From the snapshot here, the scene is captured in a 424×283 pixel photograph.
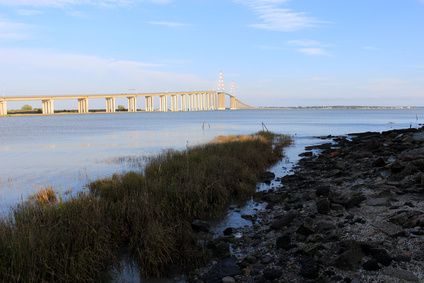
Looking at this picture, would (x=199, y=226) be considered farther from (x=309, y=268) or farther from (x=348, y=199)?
(x=348, y=199)

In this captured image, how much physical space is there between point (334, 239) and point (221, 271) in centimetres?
257

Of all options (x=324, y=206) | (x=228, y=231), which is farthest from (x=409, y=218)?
(x=228, y=231)

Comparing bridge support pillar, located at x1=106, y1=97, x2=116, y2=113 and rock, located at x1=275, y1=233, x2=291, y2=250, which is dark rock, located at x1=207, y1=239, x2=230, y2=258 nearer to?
rock, located at x1=275, y1=233, x2=291, y2=250

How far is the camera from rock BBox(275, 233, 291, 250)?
8404 millimetres

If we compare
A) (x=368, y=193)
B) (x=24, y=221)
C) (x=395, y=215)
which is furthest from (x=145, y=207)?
(x=368, y=193)

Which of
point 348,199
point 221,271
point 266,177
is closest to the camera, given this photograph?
point 221,271

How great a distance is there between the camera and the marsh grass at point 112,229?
21.6 ft

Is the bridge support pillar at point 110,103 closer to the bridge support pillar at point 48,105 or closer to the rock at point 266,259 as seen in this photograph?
the bridge support pillar at point 48,105

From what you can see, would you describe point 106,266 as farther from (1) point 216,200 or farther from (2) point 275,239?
(1) point 216,200

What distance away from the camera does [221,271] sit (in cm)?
742

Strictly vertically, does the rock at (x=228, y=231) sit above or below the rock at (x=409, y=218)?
below

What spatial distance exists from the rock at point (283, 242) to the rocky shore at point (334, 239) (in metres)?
0.02

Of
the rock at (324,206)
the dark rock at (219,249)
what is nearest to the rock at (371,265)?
the dark rock at (219,249)

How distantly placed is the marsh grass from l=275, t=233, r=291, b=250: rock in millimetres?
1618
